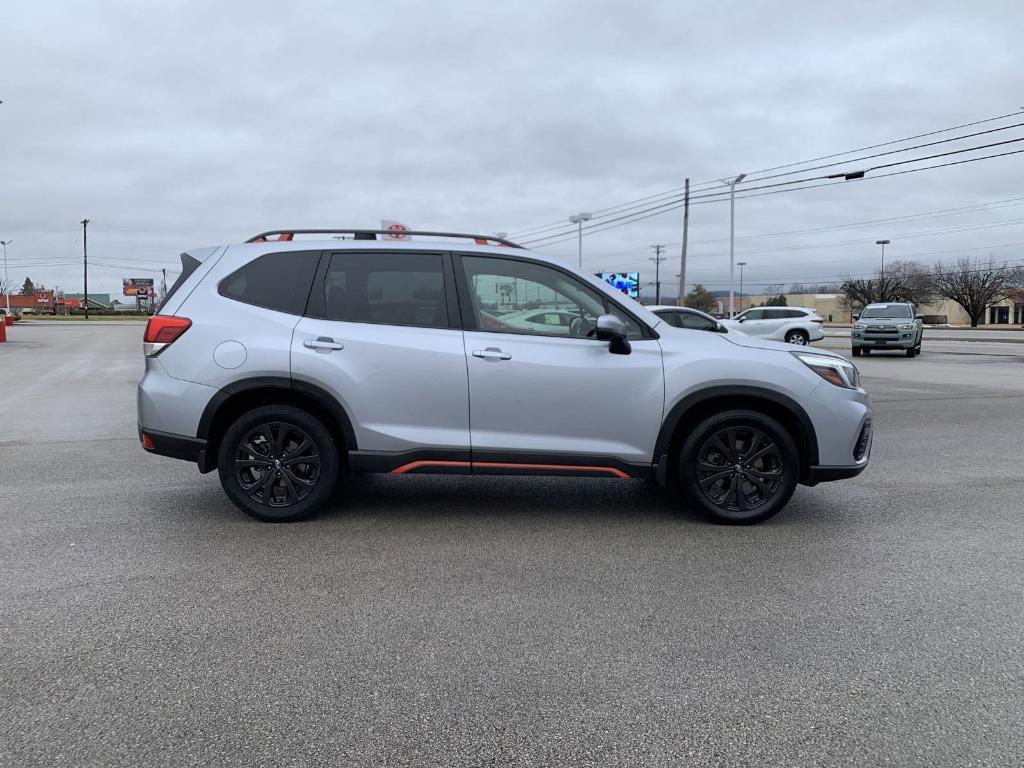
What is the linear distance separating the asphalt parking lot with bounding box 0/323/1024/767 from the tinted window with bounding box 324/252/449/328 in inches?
54.2

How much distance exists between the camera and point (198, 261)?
560 centimetres

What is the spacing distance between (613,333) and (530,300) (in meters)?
0.69

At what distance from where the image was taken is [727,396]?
17.3 feet

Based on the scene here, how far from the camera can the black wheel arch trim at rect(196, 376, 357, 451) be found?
5.18 meters

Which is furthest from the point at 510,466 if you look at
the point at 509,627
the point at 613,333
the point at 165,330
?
the point at 165,330

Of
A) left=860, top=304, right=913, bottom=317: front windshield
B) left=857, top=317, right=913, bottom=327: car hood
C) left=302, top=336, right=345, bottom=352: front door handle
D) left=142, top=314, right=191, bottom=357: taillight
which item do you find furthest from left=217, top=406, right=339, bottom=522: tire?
left=860, top=304, right=913, bottom=317: front windshield

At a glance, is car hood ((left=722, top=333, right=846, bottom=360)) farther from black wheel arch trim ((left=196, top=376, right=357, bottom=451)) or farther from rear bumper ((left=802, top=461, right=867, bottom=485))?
black wheel arch trim ((left=196, top=376, right=357, bottom=451))

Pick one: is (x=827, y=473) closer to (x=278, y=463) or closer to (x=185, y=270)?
(x=278, y=463)

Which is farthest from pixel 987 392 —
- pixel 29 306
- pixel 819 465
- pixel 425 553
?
pixel 29 306

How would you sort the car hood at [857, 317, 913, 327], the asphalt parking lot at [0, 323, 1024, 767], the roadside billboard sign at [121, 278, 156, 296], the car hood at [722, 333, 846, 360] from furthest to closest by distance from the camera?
the roadside billboard sign at [121, 278, 156, 296]
the car hood at [857, 317, 913, 327]
the car hood at [722, 333, 846, 360]
the asphalt parking lot at [0, 323, 1024, 767]

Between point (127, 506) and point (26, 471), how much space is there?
1.88 meters

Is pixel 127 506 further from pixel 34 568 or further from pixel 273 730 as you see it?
pixel 273 730

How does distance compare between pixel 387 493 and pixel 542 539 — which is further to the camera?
pixel 387 493

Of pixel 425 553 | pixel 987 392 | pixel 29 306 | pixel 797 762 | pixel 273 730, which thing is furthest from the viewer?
pixel 29 306
